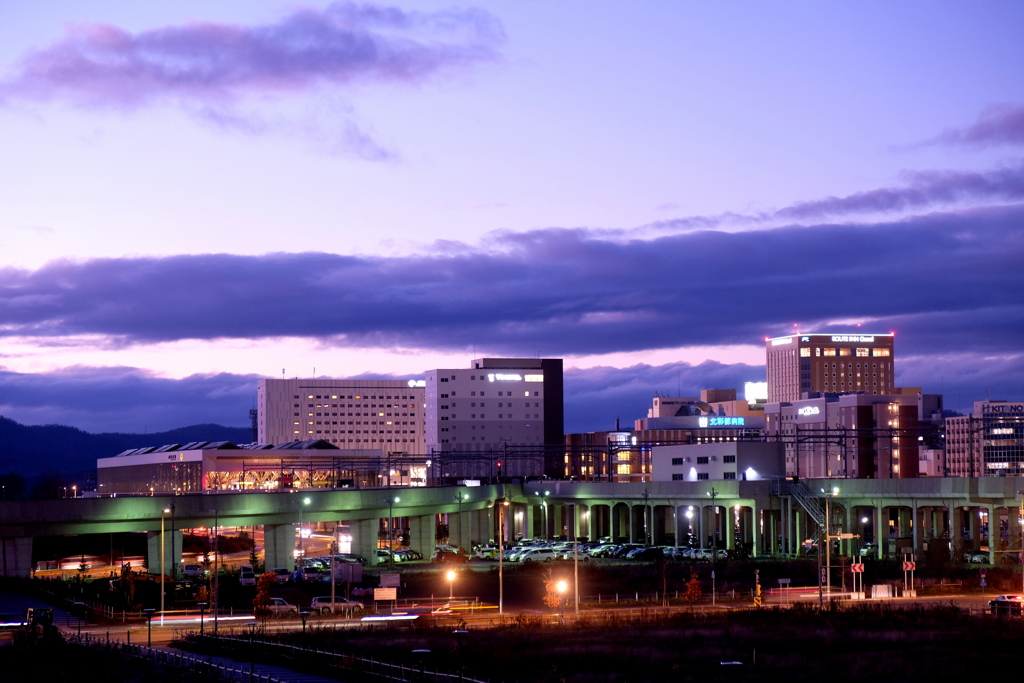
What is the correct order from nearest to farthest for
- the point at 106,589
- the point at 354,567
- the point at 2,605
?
the point at 2,605, the point at 106,589, the point at 354,567

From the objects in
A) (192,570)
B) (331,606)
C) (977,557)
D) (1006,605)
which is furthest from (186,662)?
(977,557)

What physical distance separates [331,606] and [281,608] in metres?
3.53

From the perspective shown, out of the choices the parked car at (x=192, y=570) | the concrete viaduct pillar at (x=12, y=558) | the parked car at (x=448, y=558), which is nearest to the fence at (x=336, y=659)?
the concrete viaduct pillar at (x=12, y=558)

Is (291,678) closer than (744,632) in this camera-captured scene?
Yes

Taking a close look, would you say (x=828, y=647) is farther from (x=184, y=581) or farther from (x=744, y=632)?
(x=184, y=581)

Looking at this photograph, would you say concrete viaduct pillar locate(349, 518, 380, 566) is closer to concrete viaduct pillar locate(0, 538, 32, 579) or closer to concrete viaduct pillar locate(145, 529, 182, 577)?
A: concrete viaduct pillar locate(145, 529, 182, 577)

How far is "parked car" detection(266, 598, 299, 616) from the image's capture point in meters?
72.6

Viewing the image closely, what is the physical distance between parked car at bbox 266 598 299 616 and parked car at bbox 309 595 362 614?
1.17 m

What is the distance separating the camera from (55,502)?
86.3m

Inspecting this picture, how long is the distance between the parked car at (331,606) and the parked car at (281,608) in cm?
117

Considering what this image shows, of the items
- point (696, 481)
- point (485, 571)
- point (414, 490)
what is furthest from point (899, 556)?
point (414, 490)

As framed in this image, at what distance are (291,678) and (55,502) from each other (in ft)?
151

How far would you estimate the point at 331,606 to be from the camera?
73.1m

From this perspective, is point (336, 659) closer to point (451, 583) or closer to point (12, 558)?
point (451, 583)
